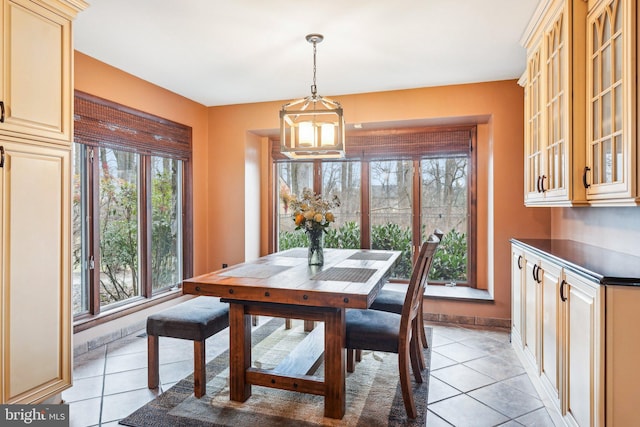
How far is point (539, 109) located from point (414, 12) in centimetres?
113

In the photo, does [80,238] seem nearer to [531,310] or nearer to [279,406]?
[279,406]

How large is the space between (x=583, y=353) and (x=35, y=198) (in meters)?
2.87

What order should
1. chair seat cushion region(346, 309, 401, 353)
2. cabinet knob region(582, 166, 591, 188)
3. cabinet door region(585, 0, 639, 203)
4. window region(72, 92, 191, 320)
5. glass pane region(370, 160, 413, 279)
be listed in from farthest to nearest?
glass pane region(370, 160, 413, 279)
window region(72, 92, 191, 320)
chair seat cushion region(346, 309, 401, 353)
cabinet knob region(582, 166, 591, 188)
cabinet door region(585, 0, 639, 203)

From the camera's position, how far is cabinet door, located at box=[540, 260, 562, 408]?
205 centimetres

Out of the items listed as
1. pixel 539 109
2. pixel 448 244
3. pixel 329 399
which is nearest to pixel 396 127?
pixel 448 244

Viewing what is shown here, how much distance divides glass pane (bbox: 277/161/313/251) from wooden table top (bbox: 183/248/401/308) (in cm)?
198

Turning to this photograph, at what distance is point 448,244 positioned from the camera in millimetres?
4418

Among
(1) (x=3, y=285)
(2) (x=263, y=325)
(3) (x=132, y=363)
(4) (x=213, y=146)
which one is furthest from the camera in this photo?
(4) (x=213, y=146)

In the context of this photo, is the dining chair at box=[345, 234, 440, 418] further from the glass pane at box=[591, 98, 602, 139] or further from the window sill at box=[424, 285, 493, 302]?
the window sill at box=[424, 285, 493, 302]

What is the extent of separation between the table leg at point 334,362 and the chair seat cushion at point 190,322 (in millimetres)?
781

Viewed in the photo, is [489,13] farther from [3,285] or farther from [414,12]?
[3,285]

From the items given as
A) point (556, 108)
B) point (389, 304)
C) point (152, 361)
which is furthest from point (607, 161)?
point (152, 361)

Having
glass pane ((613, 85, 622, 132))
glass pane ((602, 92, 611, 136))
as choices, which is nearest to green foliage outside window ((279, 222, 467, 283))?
glass pane ((602, 92, 611, 136))

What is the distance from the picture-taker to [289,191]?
5.02 metres
